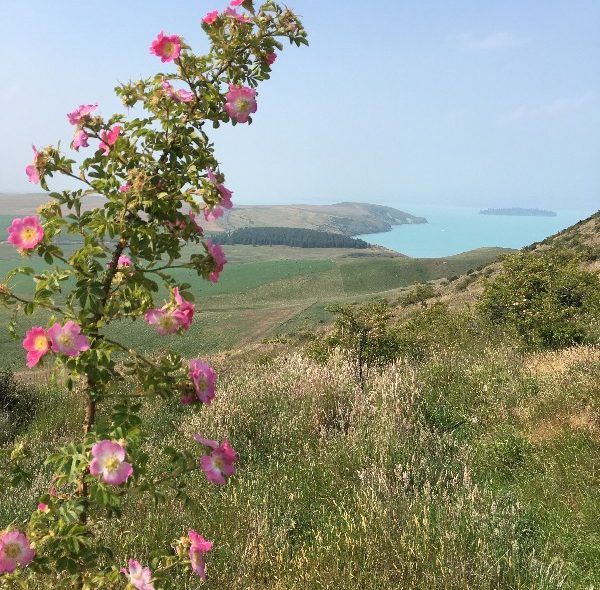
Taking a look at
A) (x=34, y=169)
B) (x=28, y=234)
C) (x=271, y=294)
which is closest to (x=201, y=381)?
(x=28, y=234)

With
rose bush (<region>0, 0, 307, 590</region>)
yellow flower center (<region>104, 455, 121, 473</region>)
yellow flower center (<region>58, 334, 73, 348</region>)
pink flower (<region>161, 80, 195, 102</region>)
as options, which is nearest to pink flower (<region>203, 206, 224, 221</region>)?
rose bush (<region>0, 0, 307, 590</region>)

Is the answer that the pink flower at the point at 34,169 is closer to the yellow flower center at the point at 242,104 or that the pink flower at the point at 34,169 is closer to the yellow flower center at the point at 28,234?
the yellow flower center at the point at 28,234

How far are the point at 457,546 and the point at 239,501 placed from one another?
1905mm

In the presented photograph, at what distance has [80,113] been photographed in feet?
7.50

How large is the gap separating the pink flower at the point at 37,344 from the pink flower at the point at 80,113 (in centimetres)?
95

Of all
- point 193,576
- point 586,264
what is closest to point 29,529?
point 193,576

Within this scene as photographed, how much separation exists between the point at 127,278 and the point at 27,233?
416 mm

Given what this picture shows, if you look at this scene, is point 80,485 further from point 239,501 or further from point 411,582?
point 239,501

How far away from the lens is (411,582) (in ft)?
9.84

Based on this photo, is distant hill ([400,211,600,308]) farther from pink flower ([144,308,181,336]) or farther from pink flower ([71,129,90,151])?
pink flower ([144,308,181,336])

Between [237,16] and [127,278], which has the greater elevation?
[237,16]

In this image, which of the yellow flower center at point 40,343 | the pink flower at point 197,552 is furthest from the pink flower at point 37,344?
the pink flower at point 197,552

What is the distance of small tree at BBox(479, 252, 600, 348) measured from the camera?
10539 millimetres

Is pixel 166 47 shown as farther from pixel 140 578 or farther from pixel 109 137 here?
pixel 140 578
